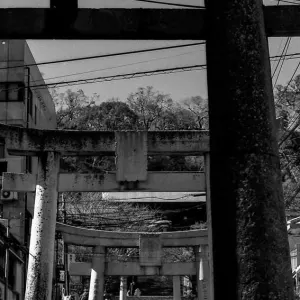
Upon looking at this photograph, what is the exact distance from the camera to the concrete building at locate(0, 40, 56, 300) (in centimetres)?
2380

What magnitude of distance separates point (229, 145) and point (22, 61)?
23998mm

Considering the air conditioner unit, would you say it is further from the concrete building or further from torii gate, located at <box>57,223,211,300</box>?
torii gate, located at <box>57,223,211,300</box>

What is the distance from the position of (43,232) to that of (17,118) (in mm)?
13355

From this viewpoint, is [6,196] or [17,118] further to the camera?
[17,118]

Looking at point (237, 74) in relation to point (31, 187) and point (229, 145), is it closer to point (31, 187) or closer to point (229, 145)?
point (229, 145)

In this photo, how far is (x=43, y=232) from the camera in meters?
13.7

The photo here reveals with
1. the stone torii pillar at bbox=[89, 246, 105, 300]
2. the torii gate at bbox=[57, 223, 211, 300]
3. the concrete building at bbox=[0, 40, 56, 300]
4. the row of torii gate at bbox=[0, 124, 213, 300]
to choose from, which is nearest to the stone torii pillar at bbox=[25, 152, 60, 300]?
the row of torii gate at bbox=[0, 124, 213, 300]

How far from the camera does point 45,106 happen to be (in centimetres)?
3250

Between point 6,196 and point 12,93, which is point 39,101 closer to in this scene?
point 12,93

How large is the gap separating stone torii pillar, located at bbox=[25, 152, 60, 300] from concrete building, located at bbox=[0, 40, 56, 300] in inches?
375

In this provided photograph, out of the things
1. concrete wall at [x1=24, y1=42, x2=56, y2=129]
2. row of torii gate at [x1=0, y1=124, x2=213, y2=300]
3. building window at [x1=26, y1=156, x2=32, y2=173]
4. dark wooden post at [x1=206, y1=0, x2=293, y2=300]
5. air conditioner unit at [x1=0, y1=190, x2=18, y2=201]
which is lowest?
dark wooden post at [x1=206, y1=0, x2=293, y2=300]

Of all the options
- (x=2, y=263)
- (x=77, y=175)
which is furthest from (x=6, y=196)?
(x=77, y=175)

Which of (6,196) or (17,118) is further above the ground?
(17,118)

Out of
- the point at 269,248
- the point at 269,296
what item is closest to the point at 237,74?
the point at 269,248
